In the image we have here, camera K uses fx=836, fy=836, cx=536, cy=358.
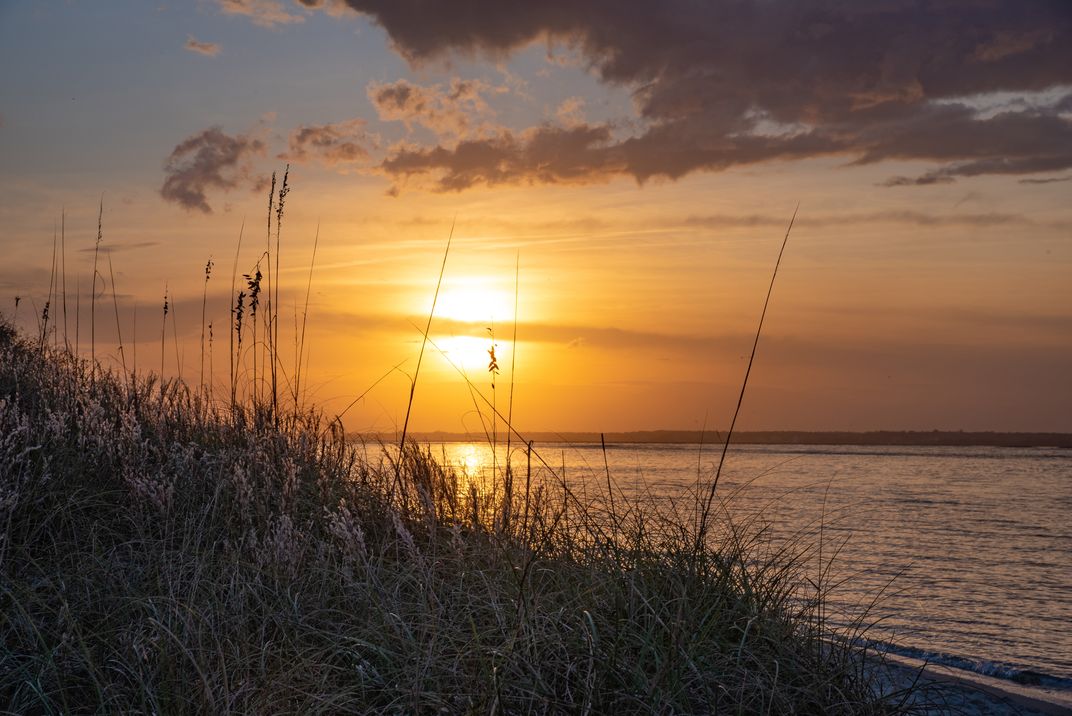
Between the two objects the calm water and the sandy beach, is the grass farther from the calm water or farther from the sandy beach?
the calm water

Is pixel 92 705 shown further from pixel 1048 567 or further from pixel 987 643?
pixel 1048 567

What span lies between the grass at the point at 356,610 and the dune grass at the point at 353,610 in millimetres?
15

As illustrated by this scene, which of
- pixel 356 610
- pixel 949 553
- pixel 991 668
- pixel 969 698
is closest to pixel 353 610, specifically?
pixel 356 610

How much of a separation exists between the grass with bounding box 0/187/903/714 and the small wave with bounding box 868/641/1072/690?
7.59 ft

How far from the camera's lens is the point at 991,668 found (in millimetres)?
6234

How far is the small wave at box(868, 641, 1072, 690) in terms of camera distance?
5965 millimetres

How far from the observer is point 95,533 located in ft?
16.1

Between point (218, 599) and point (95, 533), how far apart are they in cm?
147

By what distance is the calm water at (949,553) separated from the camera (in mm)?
6859

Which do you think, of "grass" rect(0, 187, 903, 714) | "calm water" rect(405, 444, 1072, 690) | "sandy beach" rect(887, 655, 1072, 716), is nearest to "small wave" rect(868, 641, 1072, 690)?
"calm water" rect(405, 444, 1072, 690)

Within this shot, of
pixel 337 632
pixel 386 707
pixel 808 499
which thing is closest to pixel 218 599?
pixel 337 632

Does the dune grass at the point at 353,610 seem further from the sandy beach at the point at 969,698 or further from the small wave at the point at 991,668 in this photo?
the small wave at the point at 991,668

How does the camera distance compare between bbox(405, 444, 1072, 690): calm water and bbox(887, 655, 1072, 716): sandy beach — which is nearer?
bbox(887, 655, 1072, 716): sandy beach

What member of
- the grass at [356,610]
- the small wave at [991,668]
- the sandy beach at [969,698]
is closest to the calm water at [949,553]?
the small wave at [991,668]
